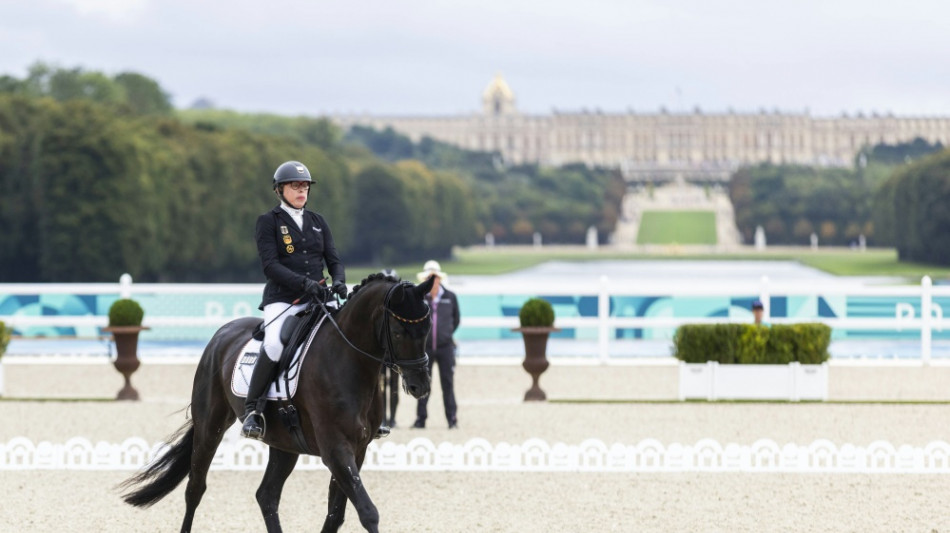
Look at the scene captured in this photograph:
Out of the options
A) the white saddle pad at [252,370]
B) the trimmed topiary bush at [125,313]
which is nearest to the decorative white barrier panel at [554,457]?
the white saddle pad at [252,370]

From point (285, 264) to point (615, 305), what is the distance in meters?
15.0

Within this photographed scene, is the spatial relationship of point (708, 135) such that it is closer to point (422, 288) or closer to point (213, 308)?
point (213, 308)

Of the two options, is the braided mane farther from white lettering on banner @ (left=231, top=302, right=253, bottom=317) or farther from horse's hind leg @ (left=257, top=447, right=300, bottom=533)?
white lettering on banner @ (left=231, top=302, right=253, bottom=317)

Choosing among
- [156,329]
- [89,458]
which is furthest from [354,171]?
[89,458]

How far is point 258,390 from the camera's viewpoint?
286 inches

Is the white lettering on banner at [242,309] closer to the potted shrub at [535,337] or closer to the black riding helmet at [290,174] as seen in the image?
the potted shrub at [535,337]

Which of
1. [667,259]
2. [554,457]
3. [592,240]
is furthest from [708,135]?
[554,457]

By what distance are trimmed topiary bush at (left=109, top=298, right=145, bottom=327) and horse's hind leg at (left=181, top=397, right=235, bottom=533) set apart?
324 inches

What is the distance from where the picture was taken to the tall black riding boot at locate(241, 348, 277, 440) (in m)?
7.25

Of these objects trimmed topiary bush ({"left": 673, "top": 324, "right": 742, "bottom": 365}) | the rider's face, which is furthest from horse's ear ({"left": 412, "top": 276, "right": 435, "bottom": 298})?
trimmed topiary bush ({"left": 673, "top": 324, "right": 742, "bottom": 365})

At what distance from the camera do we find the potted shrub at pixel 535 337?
1560cm

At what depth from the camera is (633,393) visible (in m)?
16.5

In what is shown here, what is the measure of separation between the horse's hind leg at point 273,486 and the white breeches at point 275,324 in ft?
2.12

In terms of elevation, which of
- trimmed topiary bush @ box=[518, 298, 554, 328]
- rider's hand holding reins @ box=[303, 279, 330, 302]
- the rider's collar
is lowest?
trimmed topiary bush @ box=[518, 298, 554, 328]
